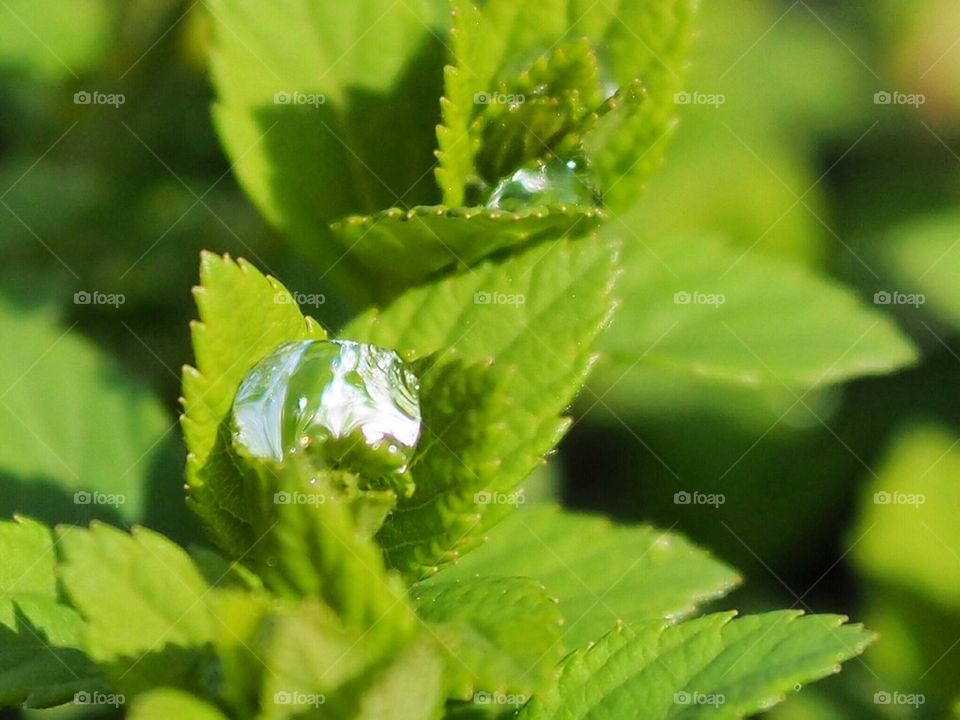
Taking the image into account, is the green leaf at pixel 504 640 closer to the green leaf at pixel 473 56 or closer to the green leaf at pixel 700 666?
the green leaf at pixel 700 666

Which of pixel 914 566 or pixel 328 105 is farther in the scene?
pixel 914 566

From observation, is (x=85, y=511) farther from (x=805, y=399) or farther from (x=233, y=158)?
(x=805, y=399)

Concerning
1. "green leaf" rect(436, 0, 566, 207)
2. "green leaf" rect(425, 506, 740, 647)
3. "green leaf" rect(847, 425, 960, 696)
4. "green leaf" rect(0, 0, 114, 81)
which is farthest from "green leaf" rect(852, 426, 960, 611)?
"green leaf" rect(0, 0, 114, 81)

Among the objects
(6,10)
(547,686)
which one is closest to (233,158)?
(547,686)

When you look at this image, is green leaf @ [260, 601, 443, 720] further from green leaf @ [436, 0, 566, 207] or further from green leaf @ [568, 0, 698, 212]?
green leaf @ [568, 0, 698, 212]

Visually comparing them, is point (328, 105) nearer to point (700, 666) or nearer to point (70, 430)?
point (70, 430)

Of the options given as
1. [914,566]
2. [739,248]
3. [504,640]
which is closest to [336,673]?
[504,640]
